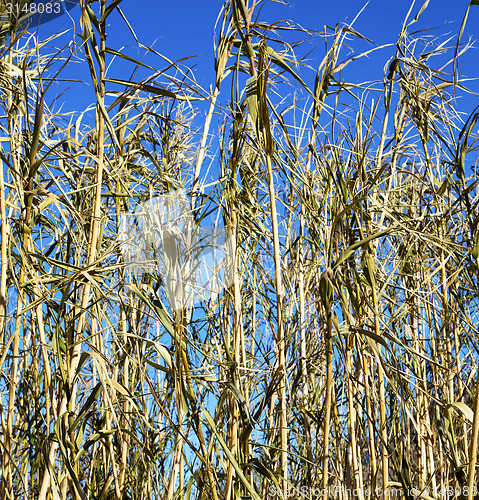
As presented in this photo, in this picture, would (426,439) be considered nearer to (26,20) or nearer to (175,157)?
(175,157)

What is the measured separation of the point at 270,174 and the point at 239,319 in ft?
1.06

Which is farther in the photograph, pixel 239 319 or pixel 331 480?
pixel 331 480

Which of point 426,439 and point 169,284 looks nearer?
point 169,284

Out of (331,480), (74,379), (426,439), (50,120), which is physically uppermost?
(50,120)

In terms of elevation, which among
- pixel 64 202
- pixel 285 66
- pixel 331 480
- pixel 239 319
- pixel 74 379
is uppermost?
pixel 285 66

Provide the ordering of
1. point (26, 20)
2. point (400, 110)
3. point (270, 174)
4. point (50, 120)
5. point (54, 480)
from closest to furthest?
point (54, 480) < point (270, 174) < point (26, 20) < point (50, 120) < point (400, 110)

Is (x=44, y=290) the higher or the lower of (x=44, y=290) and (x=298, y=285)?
the lower

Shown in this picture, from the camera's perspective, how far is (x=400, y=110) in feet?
5.07

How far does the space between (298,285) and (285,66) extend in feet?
2.48

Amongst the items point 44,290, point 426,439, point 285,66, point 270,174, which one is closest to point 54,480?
point 44,290

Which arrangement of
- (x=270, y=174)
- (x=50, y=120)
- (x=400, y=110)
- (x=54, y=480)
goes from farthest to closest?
(x=400, y=110) → (x=50, y=120) → (x=270, y=174) → (x=54, y=480)

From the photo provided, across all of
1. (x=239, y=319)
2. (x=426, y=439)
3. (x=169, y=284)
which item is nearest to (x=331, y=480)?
(x=426, y=439)

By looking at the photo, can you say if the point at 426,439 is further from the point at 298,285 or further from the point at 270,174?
the point at 270,174

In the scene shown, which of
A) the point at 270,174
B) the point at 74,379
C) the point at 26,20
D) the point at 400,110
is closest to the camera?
the point at 74,379
